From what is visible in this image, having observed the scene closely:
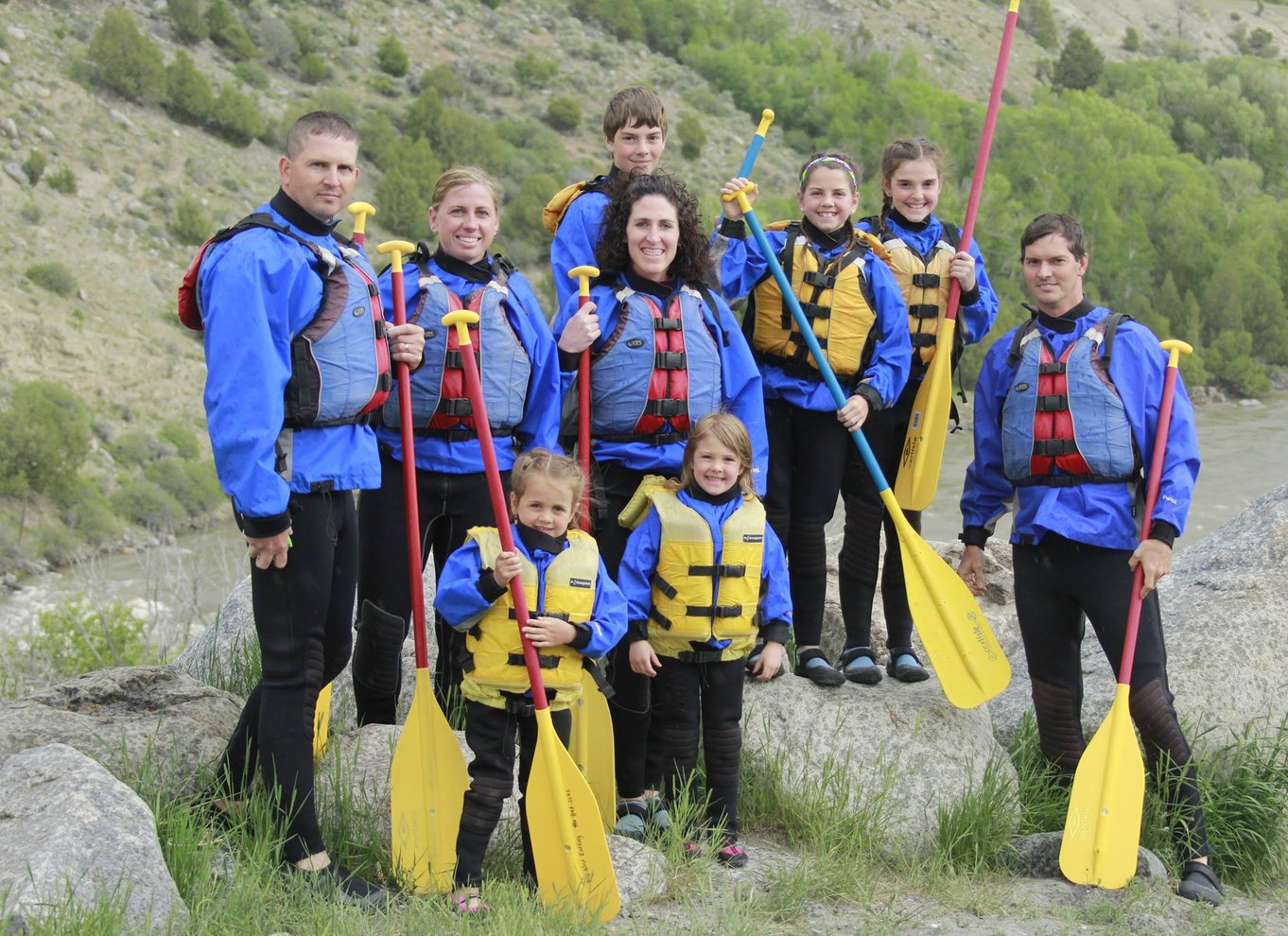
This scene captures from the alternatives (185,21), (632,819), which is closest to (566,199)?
(632,819)

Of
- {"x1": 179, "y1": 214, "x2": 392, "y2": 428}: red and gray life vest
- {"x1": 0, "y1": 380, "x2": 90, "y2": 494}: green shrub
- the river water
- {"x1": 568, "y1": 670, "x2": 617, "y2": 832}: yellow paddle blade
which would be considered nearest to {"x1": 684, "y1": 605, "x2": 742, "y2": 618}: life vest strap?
{"x1": 568, "y1": 670, "x2": 617, "y2": 832}: yellow paddle blade

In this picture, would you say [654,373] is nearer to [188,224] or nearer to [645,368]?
[645,368]

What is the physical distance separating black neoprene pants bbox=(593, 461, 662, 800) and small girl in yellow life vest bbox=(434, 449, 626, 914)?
413mm

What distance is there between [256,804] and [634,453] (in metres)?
1.45

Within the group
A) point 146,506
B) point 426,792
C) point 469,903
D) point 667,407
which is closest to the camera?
point 469,903

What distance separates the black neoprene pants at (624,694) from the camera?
410cm

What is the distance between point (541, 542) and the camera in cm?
364

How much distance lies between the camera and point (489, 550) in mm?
3607

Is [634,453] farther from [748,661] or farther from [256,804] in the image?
[256,804]

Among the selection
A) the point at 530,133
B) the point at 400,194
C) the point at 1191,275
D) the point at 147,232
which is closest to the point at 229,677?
the point at 147,232

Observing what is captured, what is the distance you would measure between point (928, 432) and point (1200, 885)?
64.1 inches

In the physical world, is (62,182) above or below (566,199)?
below

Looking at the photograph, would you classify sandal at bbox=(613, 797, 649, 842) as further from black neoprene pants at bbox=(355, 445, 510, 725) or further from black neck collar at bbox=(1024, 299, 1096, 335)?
black neck collar at bbox=(1024, 299, 1096, 335)

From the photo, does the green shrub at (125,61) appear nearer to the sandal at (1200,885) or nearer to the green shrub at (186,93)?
the green shrub at (186,93)
